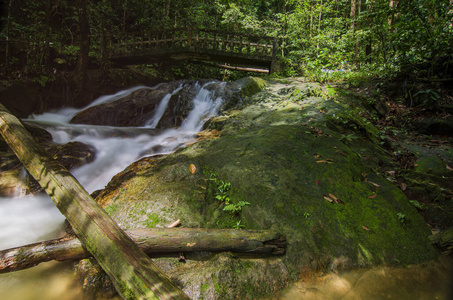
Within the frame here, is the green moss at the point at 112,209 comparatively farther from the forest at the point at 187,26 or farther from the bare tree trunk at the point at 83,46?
the bare tree trunk at the point at 83,46

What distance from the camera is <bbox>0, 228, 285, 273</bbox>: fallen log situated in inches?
86.7

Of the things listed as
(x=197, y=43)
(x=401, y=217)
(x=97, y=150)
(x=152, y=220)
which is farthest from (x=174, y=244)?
(x=197, y=43)

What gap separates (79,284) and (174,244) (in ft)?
3.25

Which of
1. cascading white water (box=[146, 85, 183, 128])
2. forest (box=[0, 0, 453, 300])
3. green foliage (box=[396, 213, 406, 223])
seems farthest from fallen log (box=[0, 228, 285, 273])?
cascading white water (box=[146, 85, 183, 128])

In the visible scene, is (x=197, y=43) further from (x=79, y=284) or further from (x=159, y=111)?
(x=79, y=284)

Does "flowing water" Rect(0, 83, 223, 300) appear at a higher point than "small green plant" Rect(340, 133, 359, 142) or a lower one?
lower

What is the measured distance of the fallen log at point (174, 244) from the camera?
2203 millimetres

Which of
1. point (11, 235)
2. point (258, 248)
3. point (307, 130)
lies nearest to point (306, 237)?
point (258, 248)

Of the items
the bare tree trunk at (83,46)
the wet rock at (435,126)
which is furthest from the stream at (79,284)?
the wet rock at (435,126)

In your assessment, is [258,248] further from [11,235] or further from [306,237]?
[11,235]

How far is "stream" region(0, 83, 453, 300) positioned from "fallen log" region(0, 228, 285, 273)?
305mm

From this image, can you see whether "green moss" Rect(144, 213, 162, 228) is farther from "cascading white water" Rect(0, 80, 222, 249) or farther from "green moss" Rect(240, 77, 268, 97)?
"green moss" Rect(240, 77, 268, 97)

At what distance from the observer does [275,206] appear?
110 inches

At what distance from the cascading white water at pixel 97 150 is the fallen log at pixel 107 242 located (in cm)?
104
